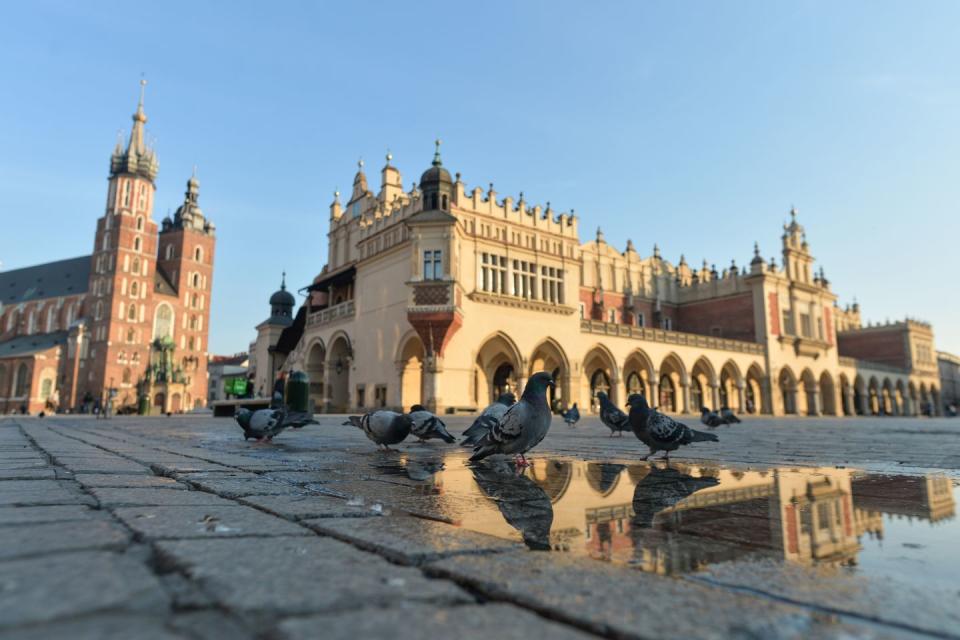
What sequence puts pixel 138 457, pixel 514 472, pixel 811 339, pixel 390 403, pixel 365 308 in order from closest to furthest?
pixel 514 472 < pixel 138 457 < pixel 390 403 < pixel 365 308 < pixel 811 339

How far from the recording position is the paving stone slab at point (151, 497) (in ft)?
8.19

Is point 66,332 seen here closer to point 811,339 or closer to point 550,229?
point 550,229

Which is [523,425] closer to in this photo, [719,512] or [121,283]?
[719,512]

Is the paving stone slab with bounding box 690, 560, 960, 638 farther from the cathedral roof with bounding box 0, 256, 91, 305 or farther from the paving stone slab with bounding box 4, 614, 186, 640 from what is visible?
the cathedral roof with bounding box 0, 256, 91, 305

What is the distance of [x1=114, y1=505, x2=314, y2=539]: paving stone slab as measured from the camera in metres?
1.90

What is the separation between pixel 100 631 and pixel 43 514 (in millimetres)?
1494

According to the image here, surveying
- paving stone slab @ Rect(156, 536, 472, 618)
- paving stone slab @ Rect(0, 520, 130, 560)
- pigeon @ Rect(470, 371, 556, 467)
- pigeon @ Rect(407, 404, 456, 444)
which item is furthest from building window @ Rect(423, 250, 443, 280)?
paving stone slab @ Rect(156, 536, 472, 618)

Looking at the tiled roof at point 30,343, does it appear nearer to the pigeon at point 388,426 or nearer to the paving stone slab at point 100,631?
the pigeon at point 388,426

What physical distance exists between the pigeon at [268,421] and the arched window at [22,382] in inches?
2648

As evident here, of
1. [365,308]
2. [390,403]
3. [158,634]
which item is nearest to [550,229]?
[365,308]

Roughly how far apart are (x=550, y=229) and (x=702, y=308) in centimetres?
1802

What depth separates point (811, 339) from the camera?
41.1 metres

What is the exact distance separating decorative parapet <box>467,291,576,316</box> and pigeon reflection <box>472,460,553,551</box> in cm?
2073

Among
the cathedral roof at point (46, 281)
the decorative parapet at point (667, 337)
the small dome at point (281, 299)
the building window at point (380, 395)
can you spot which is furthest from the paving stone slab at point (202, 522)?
the cathedral roof at point (46, 281)
